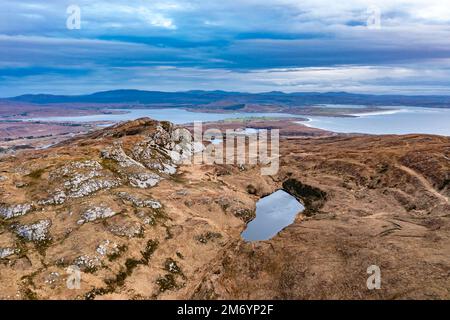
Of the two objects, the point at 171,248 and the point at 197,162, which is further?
the point at 197,162

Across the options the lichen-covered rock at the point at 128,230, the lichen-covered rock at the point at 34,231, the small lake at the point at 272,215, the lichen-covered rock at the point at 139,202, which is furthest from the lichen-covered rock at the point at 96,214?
the small lake at the point at 272,215

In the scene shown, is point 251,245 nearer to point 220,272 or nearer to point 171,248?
point 220,272

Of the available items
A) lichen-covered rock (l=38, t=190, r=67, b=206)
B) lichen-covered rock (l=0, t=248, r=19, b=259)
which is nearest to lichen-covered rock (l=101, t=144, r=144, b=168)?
lichen-covered rock (l=38, t=190, r=67, b=206)

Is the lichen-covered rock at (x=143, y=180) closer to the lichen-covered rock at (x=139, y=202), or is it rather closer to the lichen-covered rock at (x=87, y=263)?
the lichen-covered rock at (x=139, y=202)

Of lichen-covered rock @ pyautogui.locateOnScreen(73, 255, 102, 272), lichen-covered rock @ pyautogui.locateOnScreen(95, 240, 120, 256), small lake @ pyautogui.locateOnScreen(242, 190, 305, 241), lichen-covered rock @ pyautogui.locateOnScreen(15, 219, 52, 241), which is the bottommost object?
small lake @ pyautogui.locateOnScreen(242, 190, 305, 241)

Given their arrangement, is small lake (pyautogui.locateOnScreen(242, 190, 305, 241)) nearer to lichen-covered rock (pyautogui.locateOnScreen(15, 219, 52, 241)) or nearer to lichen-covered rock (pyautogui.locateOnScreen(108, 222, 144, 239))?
lichen-covered rock (pyautogui.locateOnScreen(108, 222, 144, 239))
